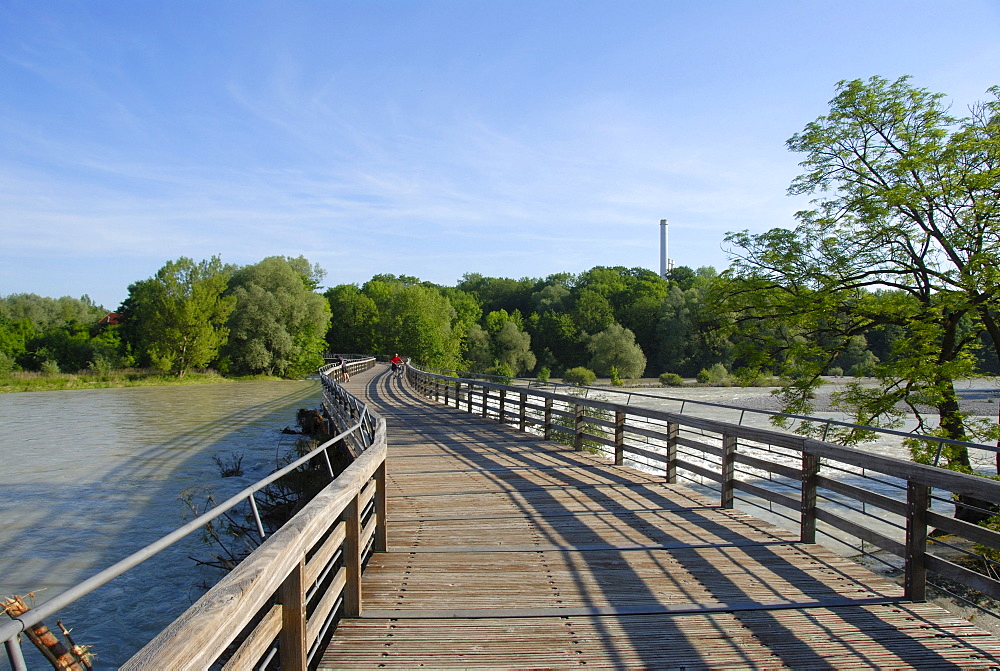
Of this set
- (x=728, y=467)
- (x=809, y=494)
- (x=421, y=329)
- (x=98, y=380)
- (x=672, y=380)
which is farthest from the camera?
(x=421, y=329)

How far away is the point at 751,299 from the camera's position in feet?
54.7

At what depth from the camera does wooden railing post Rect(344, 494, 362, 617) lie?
160 inches

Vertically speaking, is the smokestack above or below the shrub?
above

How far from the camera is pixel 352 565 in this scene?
409 centimetres

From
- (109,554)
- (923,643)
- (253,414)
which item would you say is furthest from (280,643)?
(253,414)

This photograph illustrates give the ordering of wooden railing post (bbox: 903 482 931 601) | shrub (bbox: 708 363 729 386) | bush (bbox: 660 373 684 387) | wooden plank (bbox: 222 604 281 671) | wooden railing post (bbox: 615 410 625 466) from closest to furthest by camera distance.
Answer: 1. wooden plank (bbox: 222 604 281 671)
2. wooden railing post (bbox: 903 482 931 601)
3. wooden railing post (bbox: 615 410 625 466)
4. bush (bbox: 660 373 684 387)
5. shrub (bbox: 708 363 729 386)

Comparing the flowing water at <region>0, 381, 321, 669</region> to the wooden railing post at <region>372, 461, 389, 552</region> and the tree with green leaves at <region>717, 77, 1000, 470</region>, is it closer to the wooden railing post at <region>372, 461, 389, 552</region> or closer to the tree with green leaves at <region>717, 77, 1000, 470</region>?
the wooden railing post at <region>372, 461, 389, 552</region>

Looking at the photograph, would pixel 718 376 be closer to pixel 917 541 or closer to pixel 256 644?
pixel 917 541

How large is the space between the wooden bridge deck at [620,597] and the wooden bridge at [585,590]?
0.7 inches

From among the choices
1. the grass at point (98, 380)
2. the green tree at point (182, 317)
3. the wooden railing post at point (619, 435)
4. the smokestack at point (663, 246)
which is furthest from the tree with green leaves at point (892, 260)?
the smokestack at point (663, 246)

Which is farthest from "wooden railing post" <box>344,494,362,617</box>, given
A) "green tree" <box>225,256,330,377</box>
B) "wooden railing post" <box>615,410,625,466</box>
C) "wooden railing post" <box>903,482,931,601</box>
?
"green tree" <box>225,256,330,377</box>

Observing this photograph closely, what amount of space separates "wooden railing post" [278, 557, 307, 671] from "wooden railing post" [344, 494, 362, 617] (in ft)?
3.81

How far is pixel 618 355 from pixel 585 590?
72690 mm

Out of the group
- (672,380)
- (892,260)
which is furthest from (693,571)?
(672,380)
